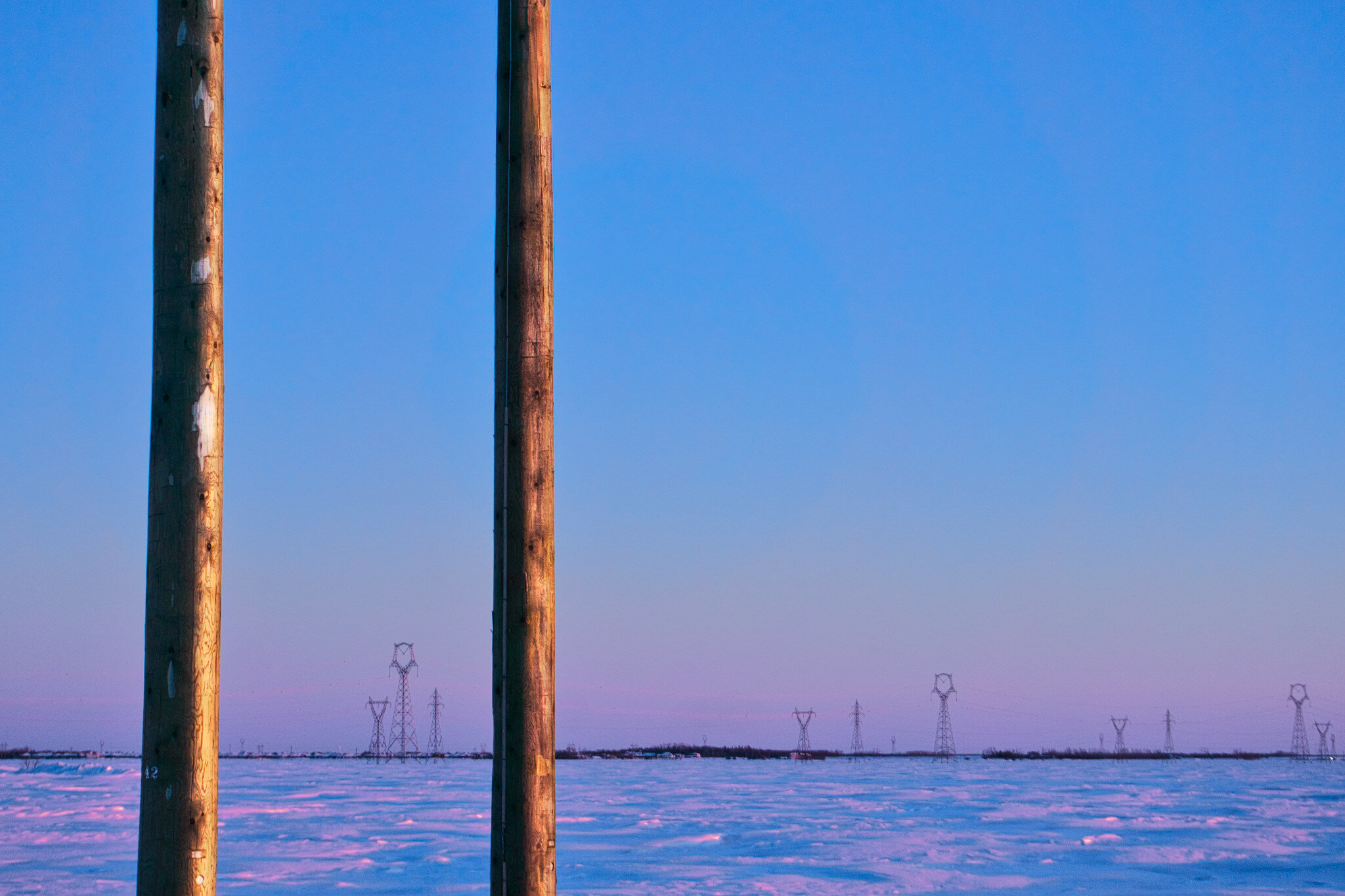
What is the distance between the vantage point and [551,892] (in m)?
3.69

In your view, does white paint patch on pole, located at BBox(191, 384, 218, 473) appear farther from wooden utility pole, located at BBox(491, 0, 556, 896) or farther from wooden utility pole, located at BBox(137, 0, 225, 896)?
wooden utility pole, located at BBox(491, 0, 556, 896)

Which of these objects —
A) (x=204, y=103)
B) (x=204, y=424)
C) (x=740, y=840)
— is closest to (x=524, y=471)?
(x=204, y=424)

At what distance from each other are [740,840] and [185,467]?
1691cm

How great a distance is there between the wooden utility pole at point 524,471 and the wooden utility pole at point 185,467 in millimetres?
927

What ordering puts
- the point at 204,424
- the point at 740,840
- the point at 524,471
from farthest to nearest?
1. the point at 740,840
2. the point at 204,424
3. the point at 524,471

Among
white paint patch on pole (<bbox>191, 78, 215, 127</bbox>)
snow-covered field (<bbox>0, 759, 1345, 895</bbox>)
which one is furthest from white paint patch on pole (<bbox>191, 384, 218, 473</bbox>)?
snow-covered field (<bbox>0, 759, 1345, 895</bbox>)

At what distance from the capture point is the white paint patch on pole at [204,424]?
12.8ft

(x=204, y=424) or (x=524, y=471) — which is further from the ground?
(x=204, y=424)

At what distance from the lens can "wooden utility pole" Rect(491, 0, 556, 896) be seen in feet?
12.0

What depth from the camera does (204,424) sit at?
391cm

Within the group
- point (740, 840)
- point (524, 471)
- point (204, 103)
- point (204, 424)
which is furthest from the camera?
point (740, 840)

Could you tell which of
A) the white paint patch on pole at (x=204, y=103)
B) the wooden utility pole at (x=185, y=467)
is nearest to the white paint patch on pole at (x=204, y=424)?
the wooden utility pole at (x=185, y=467)

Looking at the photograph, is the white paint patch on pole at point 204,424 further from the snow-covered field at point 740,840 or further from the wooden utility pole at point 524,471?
the snow-covered field at point 740,840

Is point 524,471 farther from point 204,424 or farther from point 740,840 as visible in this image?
point 740,840
